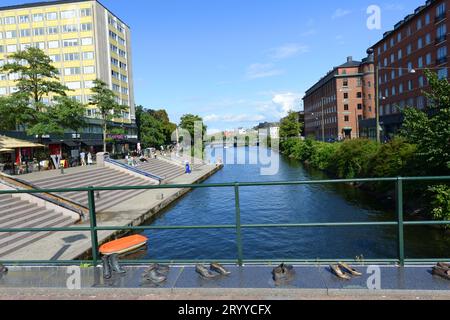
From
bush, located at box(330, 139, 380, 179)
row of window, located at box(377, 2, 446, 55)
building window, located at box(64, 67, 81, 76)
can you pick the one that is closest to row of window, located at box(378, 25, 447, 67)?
row of window, located at box(377, 2, 446, 55)

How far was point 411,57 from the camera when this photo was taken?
51.3m

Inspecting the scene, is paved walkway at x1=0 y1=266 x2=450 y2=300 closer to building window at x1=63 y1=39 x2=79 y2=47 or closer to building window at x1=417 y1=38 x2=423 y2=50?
building window at x1=417 y1=38 x2=423 y2=50

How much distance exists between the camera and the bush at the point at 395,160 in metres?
22.4

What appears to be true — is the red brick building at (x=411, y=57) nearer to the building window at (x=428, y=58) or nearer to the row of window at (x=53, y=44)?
the building window at (x=428, y=58)

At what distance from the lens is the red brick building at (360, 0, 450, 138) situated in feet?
143

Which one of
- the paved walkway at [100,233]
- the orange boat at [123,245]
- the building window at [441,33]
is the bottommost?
the orange boat at [123,245]

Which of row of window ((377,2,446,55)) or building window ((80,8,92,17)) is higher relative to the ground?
building window ((80,8,92,17))

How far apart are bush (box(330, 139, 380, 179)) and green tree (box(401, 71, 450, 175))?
1315 cm

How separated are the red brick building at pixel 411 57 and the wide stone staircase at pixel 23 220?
36.3m

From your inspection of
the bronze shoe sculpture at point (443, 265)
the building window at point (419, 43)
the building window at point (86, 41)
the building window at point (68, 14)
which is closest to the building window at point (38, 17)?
the building window at point (68, 14)

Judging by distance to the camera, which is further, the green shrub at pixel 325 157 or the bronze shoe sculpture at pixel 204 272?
the green shrub at pixel 325 157

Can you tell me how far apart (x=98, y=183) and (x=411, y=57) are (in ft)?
160
